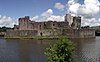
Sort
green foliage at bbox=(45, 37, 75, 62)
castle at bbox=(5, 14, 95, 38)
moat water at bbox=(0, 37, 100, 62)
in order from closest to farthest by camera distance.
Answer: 1. green foliage at bbox=(45, 37, 75, 62)
2. moat water at bbox=(0, 37, 100, 62)
3. castle at bbox=(5, 14, 95, 38)

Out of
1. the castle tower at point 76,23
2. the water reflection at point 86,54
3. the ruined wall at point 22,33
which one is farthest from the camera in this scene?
the castle tower at point 76,23

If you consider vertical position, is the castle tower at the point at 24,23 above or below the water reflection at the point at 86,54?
above

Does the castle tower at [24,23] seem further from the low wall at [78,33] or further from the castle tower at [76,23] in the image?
the castle tower at [76,23]

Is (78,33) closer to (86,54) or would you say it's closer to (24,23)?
(24,23)

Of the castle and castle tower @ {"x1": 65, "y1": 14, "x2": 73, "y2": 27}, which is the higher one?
castle tower @ {"x1": 65, "y1": 14, "x2": 73, "y2": 27}

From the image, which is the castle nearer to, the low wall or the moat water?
the low wall

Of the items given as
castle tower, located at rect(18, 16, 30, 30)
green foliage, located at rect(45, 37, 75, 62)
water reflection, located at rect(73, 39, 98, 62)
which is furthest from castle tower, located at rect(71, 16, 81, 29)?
green foliage, located at rect(45, 37, 75, 62)

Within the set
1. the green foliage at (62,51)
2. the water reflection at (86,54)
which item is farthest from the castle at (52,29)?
the green foliage at (62,51)

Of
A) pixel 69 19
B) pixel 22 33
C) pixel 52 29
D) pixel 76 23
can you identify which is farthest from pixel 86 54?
pixel 69 19

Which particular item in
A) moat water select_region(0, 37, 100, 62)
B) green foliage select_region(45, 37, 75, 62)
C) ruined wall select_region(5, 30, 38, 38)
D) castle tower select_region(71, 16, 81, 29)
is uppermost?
castle tower select_region(71, 16, 81, 29)

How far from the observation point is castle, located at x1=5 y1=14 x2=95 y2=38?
7425 centimetres

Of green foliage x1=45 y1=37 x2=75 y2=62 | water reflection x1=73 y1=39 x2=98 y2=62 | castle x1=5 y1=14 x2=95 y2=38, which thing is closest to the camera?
green foliage x1=45 y1=37 x2=75 y2=62

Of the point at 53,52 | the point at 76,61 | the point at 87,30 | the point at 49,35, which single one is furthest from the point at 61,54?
the point at 87,30

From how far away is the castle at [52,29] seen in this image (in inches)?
2923
